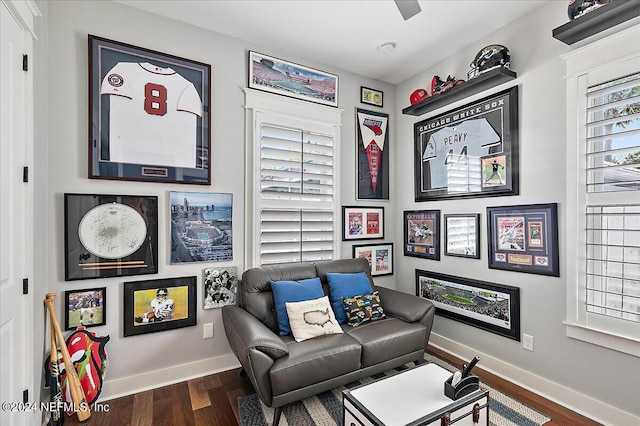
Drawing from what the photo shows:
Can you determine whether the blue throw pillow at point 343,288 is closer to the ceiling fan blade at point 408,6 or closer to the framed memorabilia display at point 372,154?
the framed memorabilia display at point 372,154

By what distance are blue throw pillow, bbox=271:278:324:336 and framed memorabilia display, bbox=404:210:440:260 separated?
1.36 meters

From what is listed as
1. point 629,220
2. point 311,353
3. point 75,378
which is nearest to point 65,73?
point 75,378

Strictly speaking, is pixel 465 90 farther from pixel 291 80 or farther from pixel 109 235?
pixel 109 235

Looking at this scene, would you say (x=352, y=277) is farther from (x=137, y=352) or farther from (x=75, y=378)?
(x=75, y=378)

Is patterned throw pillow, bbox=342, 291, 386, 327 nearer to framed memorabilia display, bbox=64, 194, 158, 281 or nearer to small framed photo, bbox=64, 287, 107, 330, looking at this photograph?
framed memorabilia display, bbox=64, 194, 158, 281

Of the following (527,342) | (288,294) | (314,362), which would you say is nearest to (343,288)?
(288,294)

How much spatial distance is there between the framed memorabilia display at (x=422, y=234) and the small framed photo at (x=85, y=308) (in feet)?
9.78

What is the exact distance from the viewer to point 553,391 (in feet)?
7.61

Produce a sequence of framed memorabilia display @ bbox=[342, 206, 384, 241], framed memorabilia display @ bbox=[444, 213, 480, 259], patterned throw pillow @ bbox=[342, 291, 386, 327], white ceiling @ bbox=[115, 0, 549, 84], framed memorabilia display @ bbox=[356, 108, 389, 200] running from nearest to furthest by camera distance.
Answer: white ceiling @ bbox=[115, 0, 549, 84] → patterned throw pillow @ bbox=[342, 291, 386, 327] → framed memorabilia display @ bbox=[444, 213, 480, 259] → framed memorabilia display @ bbox=[342, 206, 384, 241] → framed memorabilia display @ bbox=[356, 108, 389, 200]

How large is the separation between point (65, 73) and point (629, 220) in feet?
13.0

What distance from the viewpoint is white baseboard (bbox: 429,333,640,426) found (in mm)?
2016

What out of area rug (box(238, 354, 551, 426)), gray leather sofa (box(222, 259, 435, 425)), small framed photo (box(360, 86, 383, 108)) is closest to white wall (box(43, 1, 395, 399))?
gray leather sofa (box(222, 259, 435, 425))

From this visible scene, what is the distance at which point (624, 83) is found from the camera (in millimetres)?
2016

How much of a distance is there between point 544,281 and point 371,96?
2571mm
